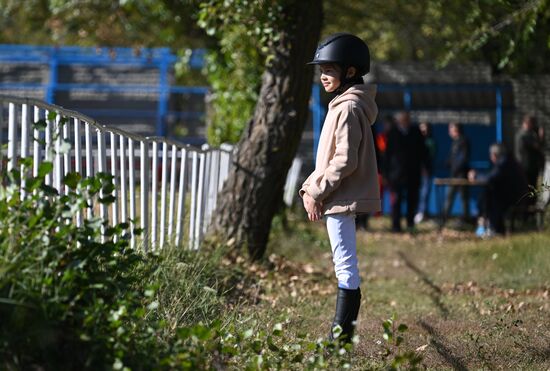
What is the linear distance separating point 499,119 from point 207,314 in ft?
44.0

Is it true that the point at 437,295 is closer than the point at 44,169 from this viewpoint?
No

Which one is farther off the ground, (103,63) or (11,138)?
(11,138)

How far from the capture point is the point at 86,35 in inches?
792

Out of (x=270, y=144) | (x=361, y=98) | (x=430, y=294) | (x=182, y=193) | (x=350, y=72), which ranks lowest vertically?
(x=430, y=294)

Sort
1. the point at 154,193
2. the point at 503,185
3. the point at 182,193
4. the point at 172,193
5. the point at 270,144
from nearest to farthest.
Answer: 1. the point at 154,193
2. the point at 172,193
3. the point at 182,193
4. the point at 270,144
5. the point at 503,185

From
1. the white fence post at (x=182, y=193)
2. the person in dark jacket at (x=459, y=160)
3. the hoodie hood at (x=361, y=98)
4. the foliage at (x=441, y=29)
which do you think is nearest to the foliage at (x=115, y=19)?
the foliage at (x=441, y=29)

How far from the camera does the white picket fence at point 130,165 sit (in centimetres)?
478

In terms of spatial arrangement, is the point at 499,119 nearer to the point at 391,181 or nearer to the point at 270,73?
the point at 391,181

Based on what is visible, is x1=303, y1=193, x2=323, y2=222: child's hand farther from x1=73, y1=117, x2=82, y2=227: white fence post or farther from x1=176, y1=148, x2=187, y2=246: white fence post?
x1=176, y1=148, x2=187, y2=246: white fence post

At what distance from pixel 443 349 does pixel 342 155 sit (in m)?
1.27

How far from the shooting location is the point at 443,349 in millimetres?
5910

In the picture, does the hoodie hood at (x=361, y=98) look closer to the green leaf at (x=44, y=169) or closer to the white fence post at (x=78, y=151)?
the white fence post at (x=78, y=151)

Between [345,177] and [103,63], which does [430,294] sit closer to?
[345,177]

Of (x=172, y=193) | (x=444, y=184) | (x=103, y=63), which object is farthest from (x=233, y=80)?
(x=172, y=193)
